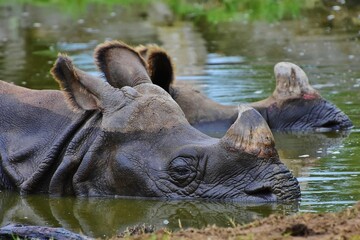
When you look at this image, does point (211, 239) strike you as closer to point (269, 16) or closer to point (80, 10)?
point (269, 16)

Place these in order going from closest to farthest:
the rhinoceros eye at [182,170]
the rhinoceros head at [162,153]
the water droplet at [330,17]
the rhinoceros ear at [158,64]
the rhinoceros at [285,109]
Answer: the rhinoceros head at [162,153] → the rhinoceros eye at [182,170] → the rhinoceros ear at [158,64] → the rhinoceros at [285,109] → the water droplet at [330,17]

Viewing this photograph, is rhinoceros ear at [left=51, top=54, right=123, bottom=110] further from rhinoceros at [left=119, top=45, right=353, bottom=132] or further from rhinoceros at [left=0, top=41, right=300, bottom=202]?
rhinoceros at [left=119, top=45, right=353, bottom=132]

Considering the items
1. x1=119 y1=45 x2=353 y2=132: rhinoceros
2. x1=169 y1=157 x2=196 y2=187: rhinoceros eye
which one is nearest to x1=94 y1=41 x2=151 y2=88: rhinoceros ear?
x1=169 y1=157 x2=196 y2=187: rhinoceros eye

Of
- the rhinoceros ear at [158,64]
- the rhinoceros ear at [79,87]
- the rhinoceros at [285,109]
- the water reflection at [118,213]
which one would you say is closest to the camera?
the water reflection at [118,213]

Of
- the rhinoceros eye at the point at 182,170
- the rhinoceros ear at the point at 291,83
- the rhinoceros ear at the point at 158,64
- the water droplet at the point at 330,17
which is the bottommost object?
the water droplet at the point at 330,17

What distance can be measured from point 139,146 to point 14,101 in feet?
4.46

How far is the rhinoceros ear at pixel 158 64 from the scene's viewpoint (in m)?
9.23

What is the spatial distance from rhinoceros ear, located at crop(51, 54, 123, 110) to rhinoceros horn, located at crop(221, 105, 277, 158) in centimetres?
116

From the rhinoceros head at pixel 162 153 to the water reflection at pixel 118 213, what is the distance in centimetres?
11

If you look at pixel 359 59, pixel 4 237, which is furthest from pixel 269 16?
pixel 4 237

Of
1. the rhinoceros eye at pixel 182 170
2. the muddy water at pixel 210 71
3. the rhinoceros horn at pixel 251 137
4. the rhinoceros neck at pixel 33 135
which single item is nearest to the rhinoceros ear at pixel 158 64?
the rhinoceros neck at pixel 33 135

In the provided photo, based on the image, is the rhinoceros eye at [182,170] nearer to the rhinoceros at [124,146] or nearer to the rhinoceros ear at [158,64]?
the rhinoceros at [124,146]

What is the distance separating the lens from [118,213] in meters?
7.89

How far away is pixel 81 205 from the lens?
26.7ft
